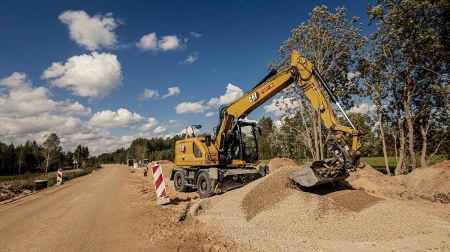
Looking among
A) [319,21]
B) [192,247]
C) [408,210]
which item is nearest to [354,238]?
[408,210]

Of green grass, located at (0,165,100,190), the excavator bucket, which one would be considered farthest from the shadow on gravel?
green grass, located at (0,165,100,190)

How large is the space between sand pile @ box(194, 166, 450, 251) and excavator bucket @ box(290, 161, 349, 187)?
390 millimetres

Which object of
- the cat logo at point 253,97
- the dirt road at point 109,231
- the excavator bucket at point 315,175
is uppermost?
the cat logo at point 253,97

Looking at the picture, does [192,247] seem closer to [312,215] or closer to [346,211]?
[312,215]

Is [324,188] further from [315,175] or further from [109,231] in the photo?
[109,231]

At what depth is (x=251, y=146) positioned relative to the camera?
559 inches

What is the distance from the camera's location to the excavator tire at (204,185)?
12.8 meters

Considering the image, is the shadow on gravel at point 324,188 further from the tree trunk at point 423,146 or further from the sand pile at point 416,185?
the tree trunk at point 423,146

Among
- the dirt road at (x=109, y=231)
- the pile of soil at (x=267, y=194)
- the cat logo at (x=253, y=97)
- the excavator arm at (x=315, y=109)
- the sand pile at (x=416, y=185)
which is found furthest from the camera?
the cat logo at (x=253, y=97)

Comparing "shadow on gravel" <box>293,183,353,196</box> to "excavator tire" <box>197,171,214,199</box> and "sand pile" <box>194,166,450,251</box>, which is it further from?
"excavator tire" <box>197,171,214,199</box>

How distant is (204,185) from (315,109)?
598cm

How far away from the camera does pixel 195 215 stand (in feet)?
28.4

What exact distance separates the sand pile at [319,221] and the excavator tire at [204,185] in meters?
3.31

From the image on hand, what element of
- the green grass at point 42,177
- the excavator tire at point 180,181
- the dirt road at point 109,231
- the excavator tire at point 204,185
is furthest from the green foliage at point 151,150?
the dirt road at point 109,231
